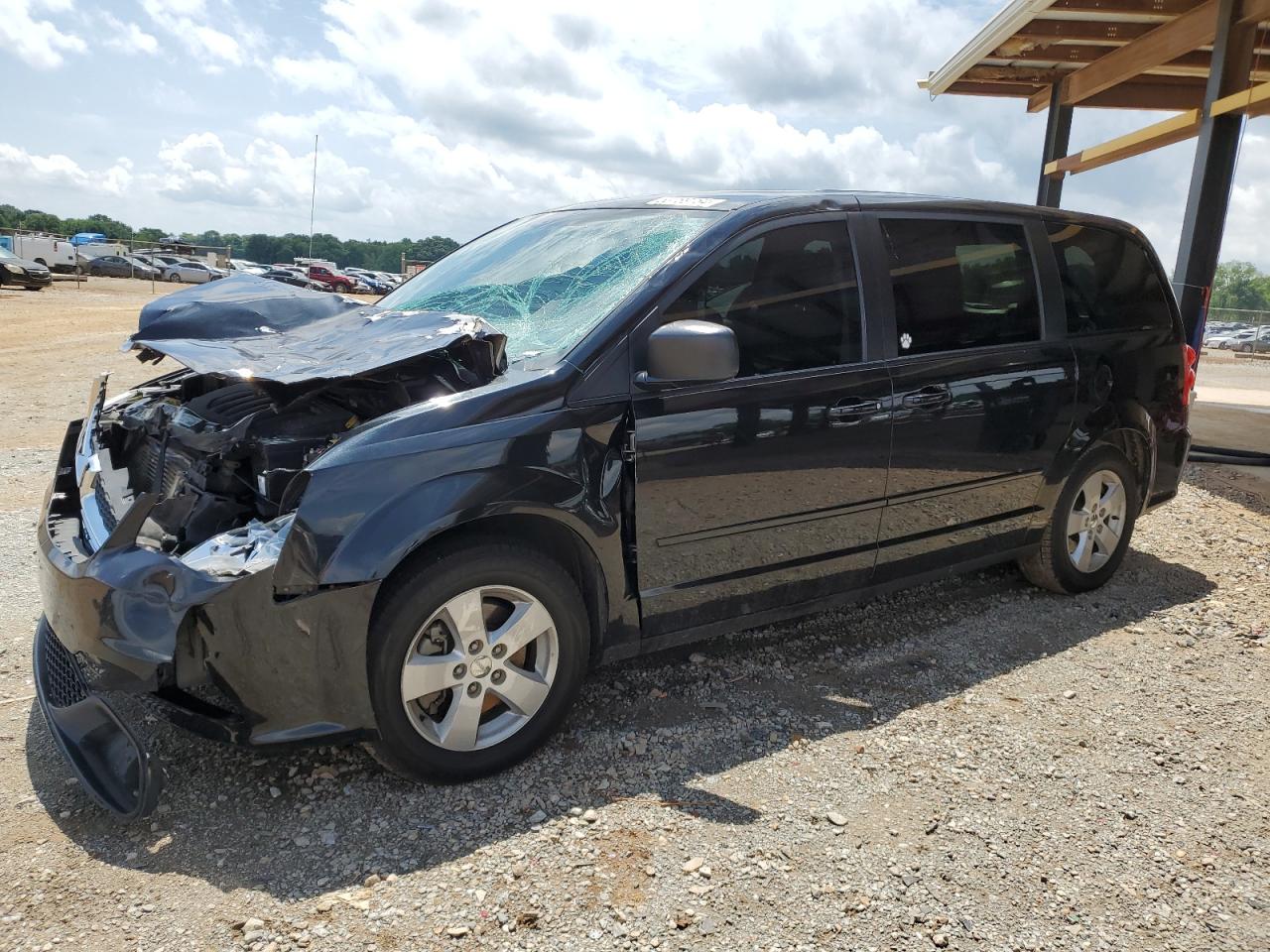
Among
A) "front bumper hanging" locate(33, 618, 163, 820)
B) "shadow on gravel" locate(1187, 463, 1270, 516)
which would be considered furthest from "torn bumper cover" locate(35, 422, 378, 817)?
"shadow on gravel" locate(1187, 463, 1270, 516)

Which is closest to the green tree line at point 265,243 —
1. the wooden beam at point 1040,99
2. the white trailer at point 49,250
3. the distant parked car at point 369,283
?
the distant parked car at point 369,283

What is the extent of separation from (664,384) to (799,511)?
78 centimetres

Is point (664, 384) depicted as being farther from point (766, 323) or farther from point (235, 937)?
point (235, 937)

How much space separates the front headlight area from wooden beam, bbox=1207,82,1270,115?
8.82 metres

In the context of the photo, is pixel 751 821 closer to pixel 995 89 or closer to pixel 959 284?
pixel 959 284

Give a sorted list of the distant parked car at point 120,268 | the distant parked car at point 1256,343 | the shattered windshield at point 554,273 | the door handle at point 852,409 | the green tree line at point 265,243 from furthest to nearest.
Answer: the green tree line at point 265,243, the distant parked car at point 120,268, the distant parked car at point 1256,343, the door handle at point 852,409, the shattered windshield at point 554,273

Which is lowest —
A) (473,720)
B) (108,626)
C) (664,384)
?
(473,720)

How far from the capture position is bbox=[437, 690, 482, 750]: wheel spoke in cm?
290

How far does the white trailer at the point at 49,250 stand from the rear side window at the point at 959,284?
39439 mm

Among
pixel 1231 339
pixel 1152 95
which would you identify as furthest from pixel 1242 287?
pixel 1152 95

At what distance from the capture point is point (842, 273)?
12.0ft

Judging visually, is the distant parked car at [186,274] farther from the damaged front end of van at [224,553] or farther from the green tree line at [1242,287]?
the green tree line at [1242,287]

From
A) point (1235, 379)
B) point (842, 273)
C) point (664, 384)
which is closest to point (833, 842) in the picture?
point (664, 384)

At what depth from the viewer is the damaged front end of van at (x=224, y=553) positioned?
262 cm
